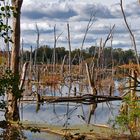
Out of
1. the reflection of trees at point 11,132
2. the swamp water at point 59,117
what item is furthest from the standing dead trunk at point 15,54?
the reflection of trees at point 11,132

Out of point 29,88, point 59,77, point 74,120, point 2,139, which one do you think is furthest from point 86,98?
point 59,77

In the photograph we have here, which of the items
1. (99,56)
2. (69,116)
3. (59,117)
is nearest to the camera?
(69,116)

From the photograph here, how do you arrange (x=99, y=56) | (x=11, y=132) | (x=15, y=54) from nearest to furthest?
(x=11, y=132) → (x=15, y=54) → (x=99, y=56)

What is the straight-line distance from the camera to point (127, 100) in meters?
10.7

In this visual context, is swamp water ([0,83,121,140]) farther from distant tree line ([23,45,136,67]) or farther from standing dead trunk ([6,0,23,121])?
distant tree line ([23,45,136,67])

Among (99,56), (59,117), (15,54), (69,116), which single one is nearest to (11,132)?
(15,54)

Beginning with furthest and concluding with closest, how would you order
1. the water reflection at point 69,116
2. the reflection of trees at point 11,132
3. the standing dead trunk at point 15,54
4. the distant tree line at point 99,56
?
the distant tree line at point 99,56 → the water reflection at point 69,116 → the standing dead trunk at point 15,54 → the reflection of trees at point 11,132

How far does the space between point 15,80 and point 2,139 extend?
1.67m

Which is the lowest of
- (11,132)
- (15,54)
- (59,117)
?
(59,117)

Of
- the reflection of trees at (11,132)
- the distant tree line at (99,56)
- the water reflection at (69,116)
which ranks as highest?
the distant tree line at (99,56)

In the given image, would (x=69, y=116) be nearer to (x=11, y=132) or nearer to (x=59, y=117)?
(x=59, y=117)

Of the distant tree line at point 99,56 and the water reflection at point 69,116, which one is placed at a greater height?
the distant tree line at point 99,56

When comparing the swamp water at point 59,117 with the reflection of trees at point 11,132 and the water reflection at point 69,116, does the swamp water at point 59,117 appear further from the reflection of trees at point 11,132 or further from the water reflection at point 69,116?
the reflection of trees at point 11,132

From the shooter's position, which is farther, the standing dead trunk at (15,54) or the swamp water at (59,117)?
the standing dead trunk at (15,54)
